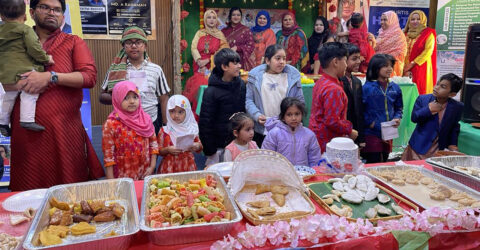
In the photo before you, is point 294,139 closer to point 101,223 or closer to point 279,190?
point 279,190

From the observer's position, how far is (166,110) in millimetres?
2795

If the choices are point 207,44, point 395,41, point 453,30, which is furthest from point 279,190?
point 453,30

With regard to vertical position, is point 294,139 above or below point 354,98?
below

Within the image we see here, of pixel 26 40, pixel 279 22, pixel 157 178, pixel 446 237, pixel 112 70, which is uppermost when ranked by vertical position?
pixel 279 22

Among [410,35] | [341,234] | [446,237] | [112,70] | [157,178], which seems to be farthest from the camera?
[410,35]

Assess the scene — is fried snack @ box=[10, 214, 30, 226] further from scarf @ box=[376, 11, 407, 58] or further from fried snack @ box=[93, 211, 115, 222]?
scarf @ box=[376, 11, 407, 58]

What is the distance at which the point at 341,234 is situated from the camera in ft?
4.07

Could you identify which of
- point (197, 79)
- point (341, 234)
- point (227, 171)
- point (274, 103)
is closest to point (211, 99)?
point (274, 103)

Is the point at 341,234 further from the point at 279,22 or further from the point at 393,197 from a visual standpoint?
the point at 279,22

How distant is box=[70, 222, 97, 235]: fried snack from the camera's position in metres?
1.17

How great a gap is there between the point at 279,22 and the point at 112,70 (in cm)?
458

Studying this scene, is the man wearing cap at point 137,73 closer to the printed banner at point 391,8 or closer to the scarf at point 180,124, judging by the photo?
the scarf at point 180,124

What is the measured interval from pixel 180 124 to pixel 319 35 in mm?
4186

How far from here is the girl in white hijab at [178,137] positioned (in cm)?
246
